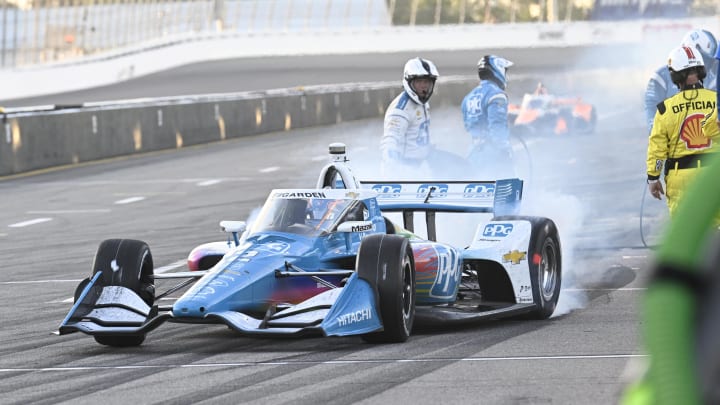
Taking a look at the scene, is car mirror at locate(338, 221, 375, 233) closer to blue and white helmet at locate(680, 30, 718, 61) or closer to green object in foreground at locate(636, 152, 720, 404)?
blue and white helmet at locate(680, 30, 718, 61)

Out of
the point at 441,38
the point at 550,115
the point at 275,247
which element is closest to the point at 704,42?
the point at 275,247

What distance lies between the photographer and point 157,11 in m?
71.7

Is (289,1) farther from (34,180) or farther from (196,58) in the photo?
(34,180)

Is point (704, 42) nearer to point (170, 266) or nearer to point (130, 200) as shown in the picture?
point (170, 266)

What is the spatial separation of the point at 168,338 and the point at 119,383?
1.95 m

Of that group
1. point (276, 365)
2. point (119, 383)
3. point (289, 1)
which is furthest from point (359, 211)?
point (289, 1)

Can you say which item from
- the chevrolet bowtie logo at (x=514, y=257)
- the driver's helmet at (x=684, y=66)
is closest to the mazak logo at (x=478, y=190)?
the chevrolet bowtie logo at (x=514, y=257)

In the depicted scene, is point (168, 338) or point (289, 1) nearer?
point (168, 338)

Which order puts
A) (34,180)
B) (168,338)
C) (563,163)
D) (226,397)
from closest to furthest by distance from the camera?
(226,397) → (168,338) → (34,180) → (563,163)

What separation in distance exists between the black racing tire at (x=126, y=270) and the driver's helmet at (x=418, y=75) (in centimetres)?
398

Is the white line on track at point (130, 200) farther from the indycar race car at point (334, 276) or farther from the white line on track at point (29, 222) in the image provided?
the indycar race car at point (334, 276)

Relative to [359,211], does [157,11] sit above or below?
below

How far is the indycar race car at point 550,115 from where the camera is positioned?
3488 centimetres

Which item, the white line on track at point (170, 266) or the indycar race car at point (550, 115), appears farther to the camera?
the indycar race car at point (550, 115)
